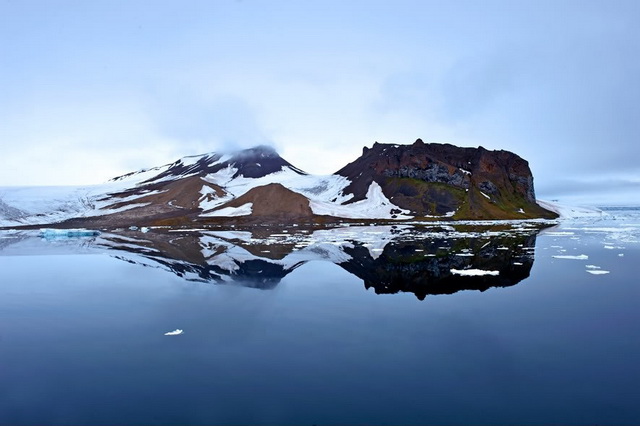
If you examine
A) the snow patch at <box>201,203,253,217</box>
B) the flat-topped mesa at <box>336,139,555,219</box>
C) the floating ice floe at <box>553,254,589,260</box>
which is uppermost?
the flat-topped mesa at <box>336,139,555,219</box>

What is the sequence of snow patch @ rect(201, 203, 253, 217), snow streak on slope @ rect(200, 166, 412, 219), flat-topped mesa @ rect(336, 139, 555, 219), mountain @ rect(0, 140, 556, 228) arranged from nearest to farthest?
1. snow patch @ rect(201, 203, 253, 217)
2. mountain @ rect(0, 140, 556, 228)
3. snow streak on slope @ rect(200, 166, 412, 219)
4. flat-topped mesa @ rect(336, 139, 555, 219)

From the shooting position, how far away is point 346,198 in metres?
147

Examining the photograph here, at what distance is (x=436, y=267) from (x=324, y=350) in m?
17.2

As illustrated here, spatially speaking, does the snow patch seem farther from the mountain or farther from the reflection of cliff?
the reflection of cliff

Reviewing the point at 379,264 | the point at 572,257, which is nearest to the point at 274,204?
the point at 379,264

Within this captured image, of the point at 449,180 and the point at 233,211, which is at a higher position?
the point at 449,180

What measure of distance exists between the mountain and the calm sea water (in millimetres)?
82594

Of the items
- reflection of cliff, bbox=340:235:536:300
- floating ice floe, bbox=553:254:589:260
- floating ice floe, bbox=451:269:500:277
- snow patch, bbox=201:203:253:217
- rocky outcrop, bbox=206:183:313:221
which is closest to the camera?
reflection of cliff, bbox=340:235:536:300

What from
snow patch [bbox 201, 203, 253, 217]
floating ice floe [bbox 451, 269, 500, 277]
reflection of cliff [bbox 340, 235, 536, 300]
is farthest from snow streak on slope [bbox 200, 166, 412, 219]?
floating ice floe [bbox 451, 269, 500, 277]

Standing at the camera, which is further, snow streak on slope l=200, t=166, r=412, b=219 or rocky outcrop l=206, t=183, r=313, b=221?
snow streak on slope l=200, t=166, r=412, b=219

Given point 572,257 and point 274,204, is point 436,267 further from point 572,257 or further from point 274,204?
point 274,204

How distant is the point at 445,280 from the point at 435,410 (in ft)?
47.4

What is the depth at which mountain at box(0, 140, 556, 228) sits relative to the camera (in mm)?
110812

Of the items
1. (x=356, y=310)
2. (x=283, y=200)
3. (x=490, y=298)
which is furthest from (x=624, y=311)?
(x=283, y=200)
